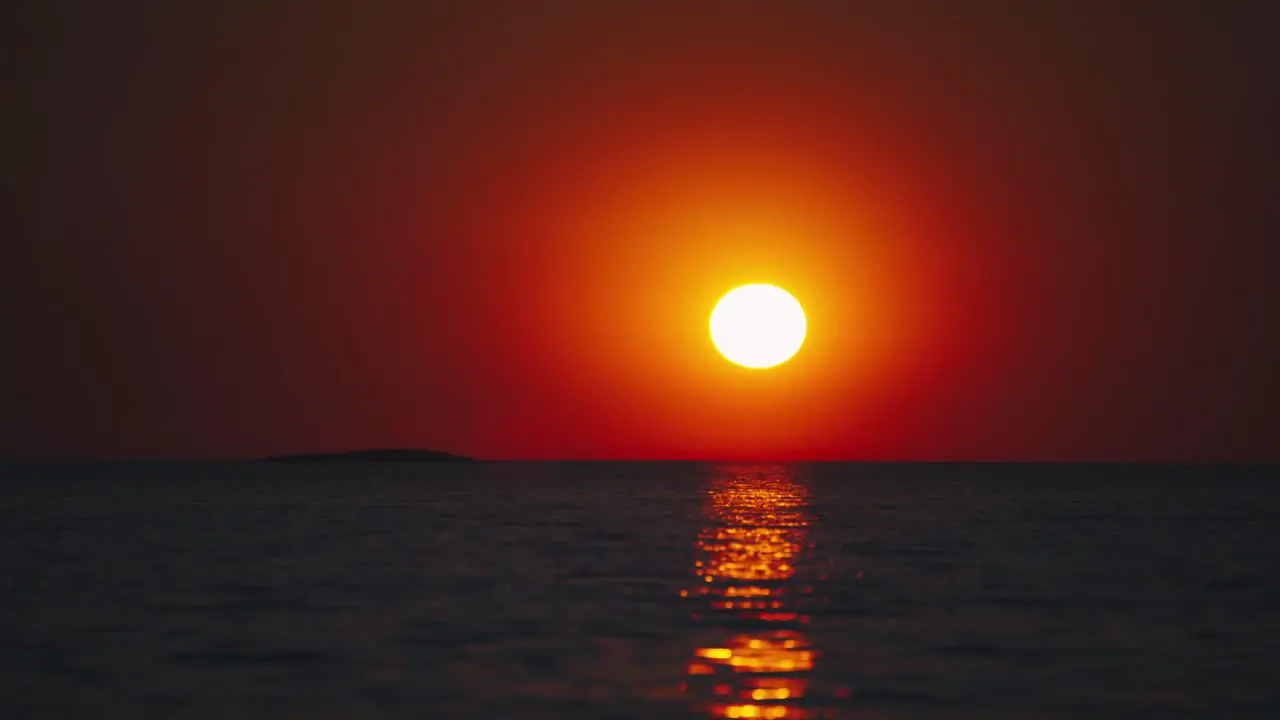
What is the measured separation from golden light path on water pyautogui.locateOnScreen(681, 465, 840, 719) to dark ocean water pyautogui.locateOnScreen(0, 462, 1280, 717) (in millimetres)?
103

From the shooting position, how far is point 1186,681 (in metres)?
28.7

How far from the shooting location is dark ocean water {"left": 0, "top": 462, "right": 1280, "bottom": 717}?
26.9 m

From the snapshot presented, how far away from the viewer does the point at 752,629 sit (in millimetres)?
35969

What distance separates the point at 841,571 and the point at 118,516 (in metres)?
61.0

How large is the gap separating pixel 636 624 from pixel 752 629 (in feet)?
8.78

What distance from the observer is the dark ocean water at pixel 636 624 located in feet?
88.2

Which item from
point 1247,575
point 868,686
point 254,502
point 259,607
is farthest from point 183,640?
point 254,502

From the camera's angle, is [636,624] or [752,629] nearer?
[752,629]

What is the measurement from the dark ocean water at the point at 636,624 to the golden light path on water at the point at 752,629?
0.10 metres

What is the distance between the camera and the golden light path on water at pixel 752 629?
26.5 m

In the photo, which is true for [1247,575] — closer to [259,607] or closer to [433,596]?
[433,596]

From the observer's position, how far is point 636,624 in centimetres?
3678

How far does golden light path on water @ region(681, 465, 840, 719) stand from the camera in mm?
26484

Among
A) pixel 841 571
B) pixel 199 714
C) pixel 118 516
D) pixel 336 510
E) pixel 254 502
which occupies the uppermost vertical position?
pixel 254 502
